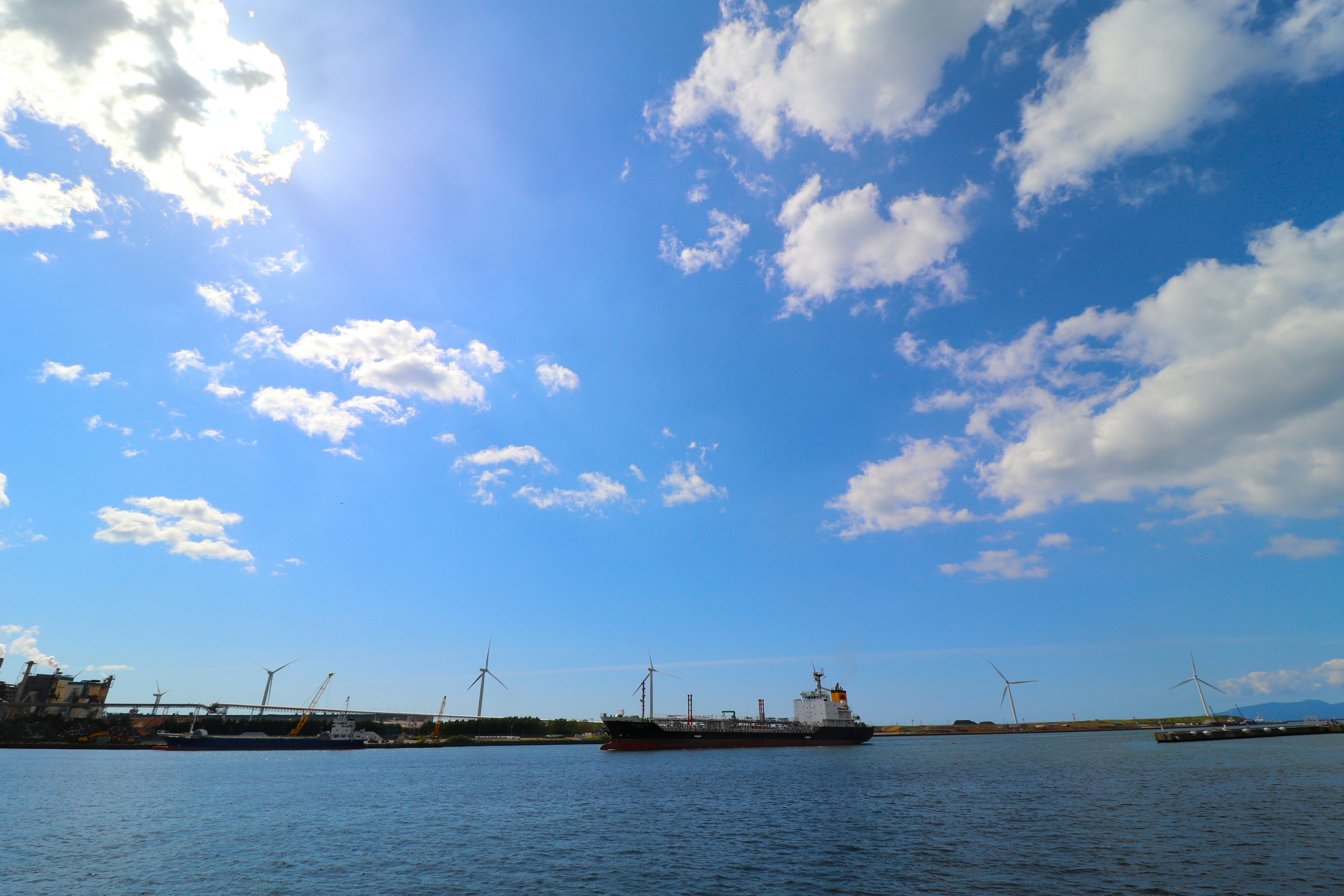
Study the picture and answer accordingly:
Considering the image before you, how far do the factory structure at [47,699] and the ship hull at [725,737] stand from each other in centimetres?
19225

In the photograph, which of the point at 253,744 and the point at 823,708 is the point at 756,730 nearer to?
the point at 823,708

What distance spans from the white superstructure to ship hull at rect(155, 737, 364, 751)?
130573 millimetres

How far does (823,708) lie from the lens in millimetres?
135500

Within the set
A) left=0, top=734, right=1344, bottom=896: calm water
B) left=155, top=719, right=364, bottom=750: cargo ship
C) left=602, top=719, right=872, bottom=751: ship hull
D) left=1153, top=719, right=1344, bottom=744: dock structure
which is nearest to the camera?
left=0, top=734, right=1344, bottom=896: calm water

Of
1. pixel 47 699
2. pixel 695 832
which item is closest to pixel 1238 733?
pixel 695 832

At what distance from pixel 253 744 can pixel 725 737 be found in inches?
5378

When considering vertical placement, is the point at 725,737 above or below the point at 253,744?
above

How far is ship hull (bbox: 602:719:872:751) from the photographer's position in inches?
4611

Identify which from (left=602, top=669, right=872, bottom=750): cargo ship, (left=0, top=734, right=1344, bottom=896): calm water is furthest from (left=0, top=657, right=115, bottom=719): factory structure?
(left=602, top=669, right=872, bottom=750): cargo ship

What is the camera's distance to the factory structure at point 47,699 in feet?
591

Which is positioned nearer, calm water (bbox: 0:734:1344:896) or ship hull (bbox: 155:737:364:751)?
calm water (bbox: 0:734:1344:896)

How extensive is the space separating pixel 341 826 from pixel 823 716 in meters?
114

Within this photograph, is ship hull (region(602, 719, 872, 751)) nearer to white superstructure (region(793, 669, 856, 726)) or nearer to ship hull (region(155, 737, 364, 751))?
white superstructure (region(793, 669, 856, 726))

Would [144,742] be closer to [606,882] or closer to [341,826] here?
[341,826]
